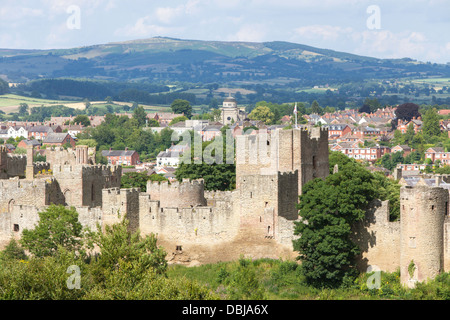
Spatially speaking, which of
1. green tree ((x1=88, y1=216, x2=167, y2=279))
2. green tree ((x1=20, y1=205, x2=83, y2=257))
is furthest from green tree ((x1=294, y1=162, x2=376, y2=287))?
green tree ((x1=20, y1=205, x2=83, y2=257))

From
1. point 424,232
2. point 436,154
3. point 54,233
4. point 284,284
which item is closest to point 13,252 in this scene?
point 54,233

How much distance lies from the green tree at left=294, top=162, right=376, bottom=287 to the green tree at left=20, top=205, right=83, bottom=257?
1248cm

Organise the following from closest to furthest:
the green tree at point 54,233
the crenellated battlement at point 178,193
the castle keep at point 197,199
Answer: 1. the castle keep at point 197,199
2. the green tree at point 54,233
3. the crenellated battlement at point 178,193

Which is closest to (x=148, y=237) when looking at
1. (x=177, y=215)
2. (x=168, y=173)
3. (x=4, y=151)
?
(x=177, y=215)

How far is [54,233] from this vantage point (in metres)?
55.0

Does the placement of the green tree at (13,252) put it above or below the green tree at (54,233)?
below

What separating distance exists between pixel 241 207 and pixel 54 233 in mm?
10417

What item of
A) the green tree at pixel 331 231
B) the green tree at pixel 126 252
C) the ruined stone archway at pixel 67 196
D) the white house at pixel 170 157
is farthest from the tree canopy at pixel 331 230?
the white house at pixel 170 157

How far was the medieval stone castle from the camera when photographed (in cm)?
4953

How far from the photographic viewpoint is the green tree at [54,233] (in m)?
54.8

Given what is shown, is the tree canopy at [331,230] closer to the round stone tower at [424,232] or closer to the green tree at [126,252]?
the round stone tower at [424,232]

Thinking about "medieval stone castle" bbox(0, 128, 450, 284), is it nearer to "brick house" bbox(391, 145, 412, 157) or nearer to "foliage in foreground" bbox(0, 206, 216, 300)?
"foliage in foreground" bbox(0, 206, 216, 300)

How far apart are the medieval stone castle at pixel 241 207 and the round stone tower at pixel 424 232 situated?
5 centimetres
